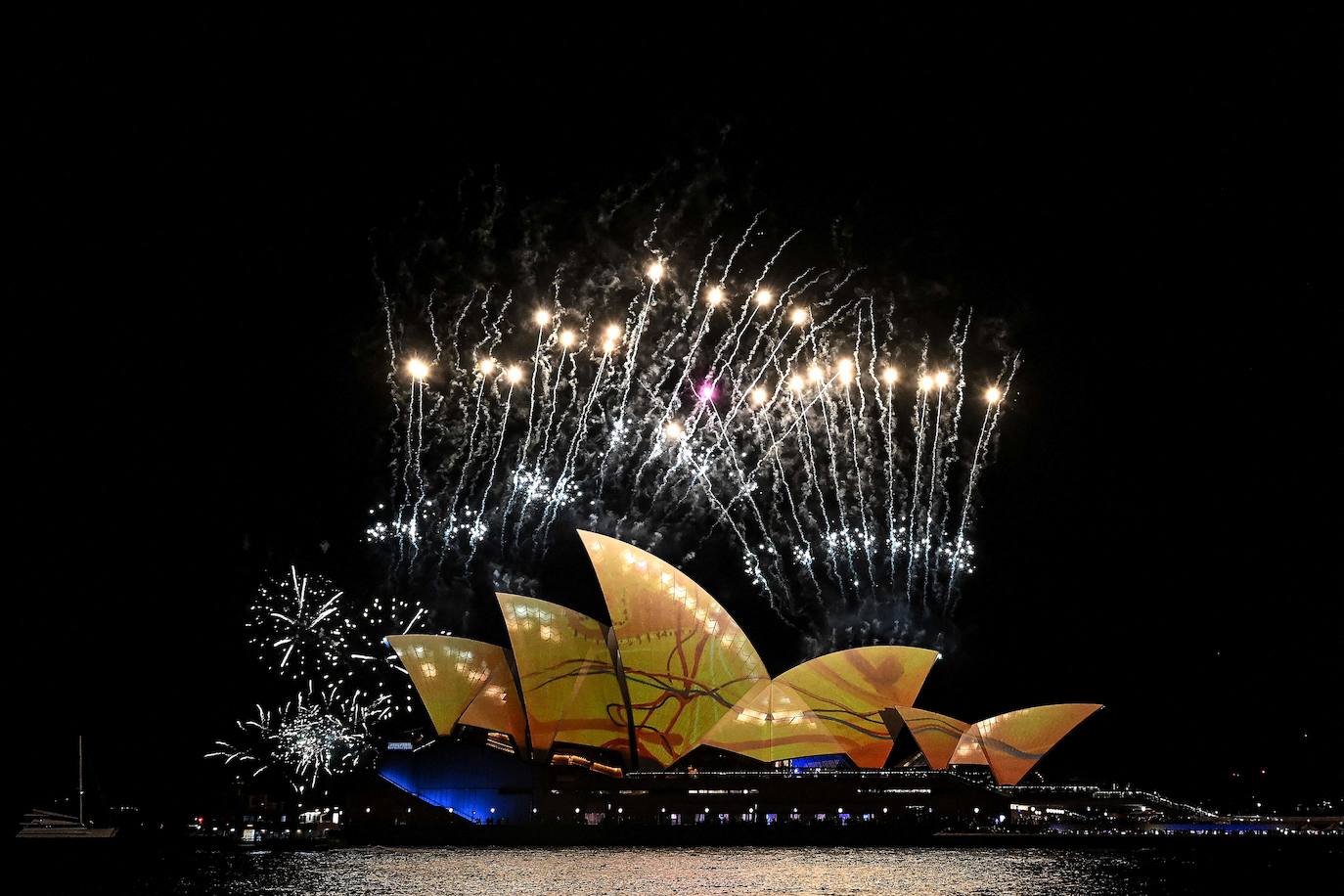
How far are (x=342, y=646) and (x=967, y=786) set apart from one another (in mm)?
24341

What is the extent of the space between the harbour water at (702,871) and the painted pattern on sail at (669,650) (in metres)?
4.51

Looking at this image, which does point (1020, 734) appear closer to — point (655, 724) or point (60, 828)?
point (655, 724)

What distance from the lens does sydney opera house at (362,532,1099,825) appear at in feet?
144

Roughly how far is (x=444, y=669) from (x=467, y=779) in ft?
14.8

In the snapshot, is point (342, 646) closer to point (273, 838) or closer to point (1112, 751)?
point (273, 838)

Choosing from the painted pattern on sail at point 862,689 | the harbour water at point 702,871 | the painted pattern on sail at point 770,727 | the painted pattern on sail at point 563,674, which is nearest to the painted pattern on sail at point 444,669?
the painted pattern on sail at point 563,674

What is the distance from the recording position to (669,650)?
4388cm

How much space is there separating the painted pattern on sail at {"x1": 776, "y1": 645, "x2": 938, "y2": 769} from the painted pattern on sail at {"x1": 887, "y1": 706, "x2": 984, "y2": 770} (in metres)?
0.44

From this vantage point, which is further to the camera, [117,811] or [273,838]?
[117,811]

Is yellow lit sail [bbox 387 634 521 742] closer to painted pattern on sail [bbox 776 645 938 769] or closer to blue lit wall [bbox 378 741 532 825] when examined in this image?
blue lit wall [bbox 378 741 532 825]

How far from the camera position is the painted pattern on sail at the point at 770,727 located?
148 feet

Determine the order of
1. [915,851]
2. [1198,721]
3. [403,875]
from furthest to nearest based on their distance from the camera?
[1198,721], [915,851], [403,875]

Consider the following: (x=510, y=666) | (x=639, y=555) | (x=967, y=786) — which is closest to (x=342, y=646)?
(x=510, y=666)

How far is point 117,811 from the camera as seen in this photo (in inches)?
2244
